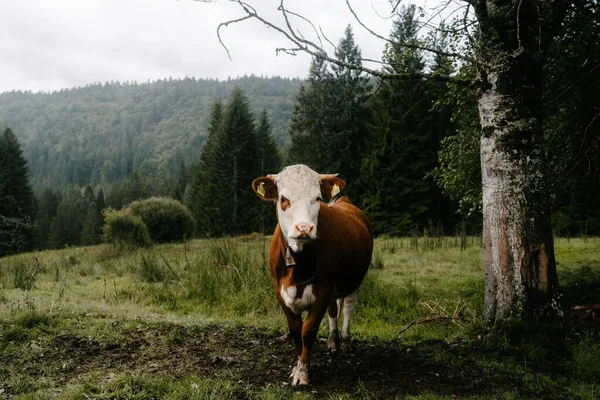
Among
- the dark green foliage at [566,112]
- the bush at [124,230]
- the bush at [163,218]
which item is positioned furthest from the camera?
the bush at [163,218]

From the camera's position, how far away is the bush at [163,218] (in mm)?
28141

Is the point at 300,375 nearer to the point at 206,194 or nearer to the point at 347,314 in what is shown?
the point at 347,314

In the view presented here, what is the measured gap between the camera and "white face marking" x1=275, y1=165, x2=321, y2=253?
377cm

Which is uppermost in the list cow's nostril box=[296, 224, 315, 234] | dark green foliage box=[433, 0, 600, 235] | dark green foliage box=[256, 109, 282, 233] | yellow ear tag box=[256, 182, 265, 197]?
dark green foliage box=[256, 109, 282, 233]

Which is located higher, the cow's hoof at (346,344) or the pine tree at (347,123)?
the pine tree at (347,123)

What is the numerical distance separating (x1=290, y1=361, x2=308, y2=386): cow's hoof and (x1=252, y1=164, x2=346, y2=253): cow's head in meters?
1.09

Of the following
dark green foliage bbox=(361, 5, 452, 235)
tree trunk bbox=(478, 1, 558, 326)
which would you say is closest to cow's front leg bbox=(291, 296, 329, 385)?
tree trunk bbox=(478, 1, 558, 326)

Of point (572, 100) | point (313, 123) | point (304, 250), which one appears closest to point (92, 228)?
point (313, 123)

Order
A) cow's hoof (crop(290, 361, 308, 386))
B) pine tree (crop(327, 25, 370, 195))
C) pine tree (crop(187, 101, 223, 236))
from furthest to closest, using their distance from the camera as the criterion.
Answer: pine tree (crop(187, 101, 223, 236))
pine tree (crop(327, 25, 370, 195))
cow's hoof (crop(290, 361, 308, 386))

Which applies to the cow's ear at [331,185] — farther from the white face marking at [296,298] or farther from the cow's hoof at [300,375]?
the cow's hoof at [300,375]

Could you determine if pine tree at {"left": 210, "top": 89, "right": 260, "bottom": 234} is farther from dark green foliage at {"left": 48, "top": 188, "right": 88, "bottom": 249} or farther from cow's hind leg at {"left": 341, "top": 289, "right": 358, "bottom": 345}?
cow's hind leg at {"left": 341, "top": 289, "right": 358, "bottom": 345}

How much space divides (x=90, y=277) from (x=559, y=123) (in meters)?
11.5

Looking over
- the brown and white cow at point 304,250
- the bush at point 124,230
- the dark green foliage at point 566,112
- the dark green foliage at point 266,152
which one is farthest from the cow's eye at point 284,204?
the dark green foliage at point 266,152

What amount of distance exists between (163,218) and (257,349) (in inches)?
976
